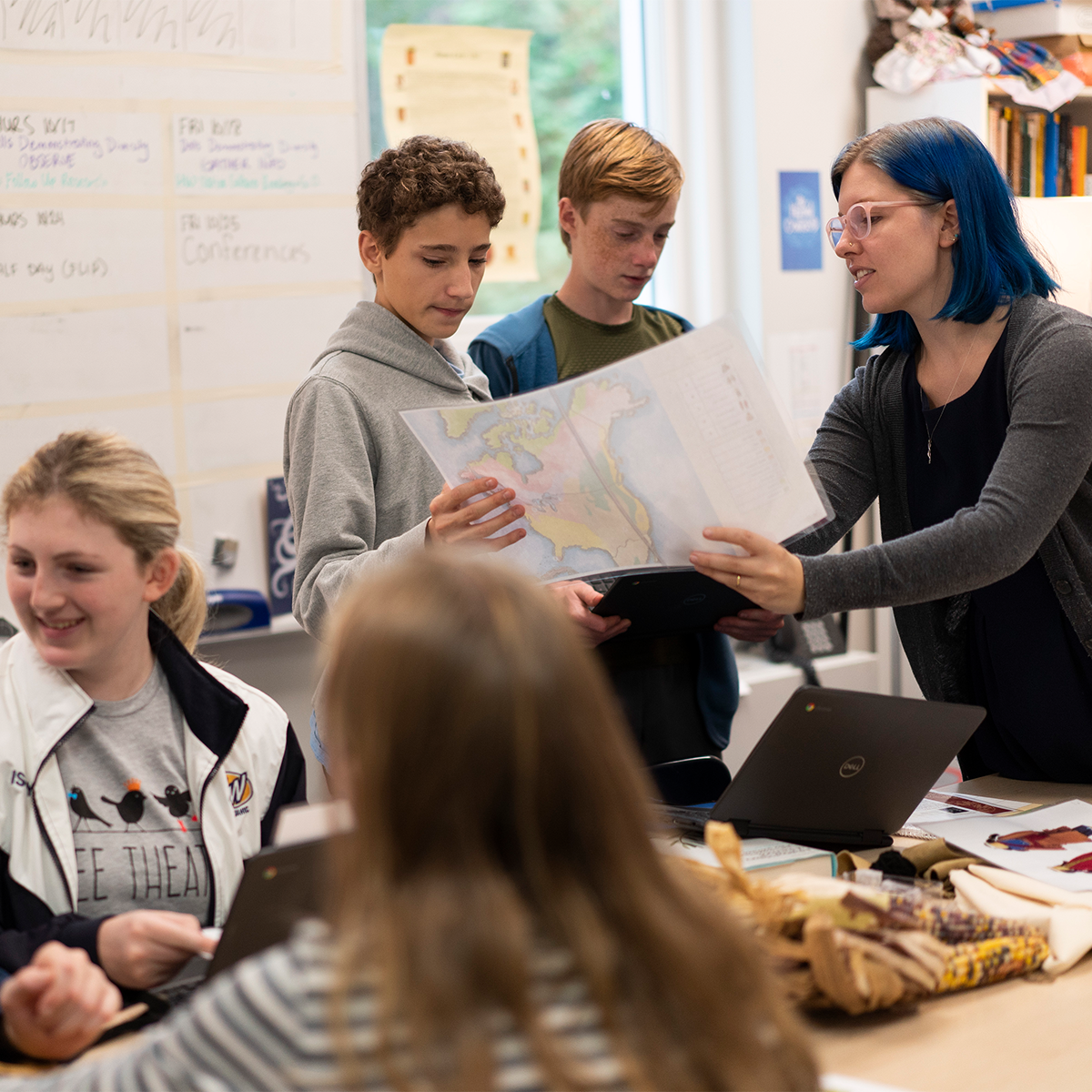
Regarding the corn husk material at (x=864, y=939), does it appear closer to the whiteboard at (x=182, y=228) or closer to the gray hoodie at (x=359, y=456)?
the gray hoodie at (x=359, y=456)

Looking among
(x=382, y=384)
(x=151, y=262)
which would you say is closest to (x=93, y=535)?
(x=382, y=384)

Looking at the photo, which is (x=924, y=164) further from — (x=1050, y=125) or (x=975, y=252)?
(x=1050, y=125)

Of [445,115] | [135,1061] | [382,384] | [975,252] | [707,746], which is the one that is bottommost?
[707,746]

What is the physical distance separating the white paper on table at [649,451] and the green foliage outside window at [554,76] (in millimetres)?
1884

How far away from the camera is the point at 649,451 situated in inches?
57.1

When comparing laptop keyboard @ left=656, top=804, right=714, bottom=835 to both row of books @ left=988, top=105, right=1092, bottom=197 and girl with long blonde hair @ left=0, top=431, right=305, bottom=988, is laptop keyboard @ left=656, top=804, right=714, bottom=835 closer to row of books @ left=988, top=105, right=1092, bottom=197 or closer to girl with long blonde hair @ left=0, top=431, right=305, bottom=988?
girl with long blonde hair @ left=0, top=431, right=305, bottom=988

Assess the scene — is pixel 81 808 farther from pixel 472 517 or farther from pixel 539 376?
pixel 539 376

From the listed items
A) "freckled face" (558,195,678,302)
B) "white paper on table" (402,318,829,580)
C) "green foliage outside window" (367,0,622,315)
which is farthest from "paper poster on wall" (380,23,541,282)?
"white paper on table" (402,318,829,580)

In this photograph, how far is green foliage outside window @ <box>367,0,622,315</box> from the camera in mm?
3316

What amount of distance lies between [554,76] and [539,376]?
1660mm

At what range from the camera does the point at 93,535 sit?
134 cm

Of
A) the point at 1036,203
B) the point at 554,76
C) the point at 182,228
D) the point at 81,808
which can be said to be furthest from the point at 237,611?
the point at 1036,203

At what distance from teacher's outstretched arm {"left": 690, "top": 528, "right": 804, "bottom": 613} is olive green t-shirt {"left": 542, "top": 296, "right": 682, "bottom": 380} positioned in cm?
66

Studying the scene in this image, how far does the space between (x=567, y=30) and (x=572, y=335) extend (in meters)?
1.68
